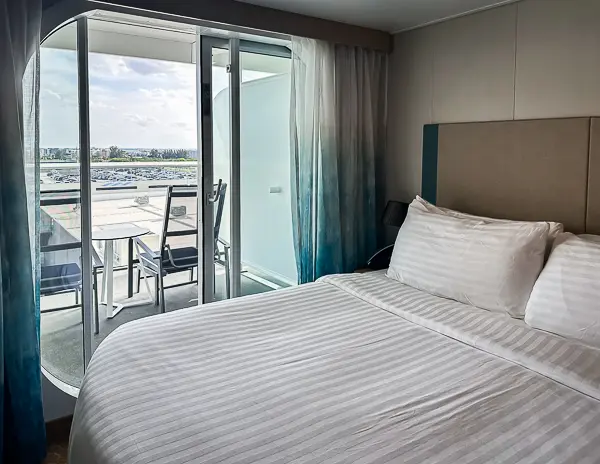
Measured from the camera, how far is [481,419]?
1.42 meters

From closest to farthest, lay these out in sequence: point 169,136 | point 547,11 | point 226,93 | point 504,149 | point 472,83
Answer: point 547,11 < point 504,149 < point 472,83 < point 226,93 < point 169,136

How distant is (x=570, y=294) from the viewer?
1.92 meters

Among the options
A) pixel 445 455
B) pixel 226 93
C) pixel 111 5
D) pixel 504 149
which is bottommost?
pixel 445 455

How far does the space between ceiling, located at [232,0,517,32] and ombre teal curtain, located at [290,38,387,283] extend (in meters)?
0.23

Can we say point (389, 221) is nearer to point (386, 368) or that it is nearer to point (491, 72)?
point (491, 72)

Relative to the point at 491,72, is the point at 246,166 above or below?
below

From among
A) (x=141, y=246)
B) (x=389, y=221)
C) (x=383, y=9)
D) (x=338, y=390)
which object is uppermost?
(x=383, y=9)

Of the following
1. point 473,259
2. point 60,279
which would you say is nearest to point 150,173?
point 60,279

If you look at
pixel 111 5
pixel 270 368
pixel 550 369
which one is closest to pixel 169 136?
pixel 111 5

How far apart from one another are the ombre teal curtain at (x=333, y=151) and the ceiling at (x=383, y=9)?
0.23 m

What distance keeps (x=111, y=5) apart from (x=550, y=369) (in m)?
2.43

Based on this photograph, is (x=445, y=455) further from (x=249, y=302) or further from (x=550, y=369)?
(x=249, y=302)

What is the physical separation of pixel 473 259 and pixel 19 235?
2042 mm

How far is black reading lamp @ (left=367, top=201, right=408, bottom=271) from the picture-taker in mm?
3182
